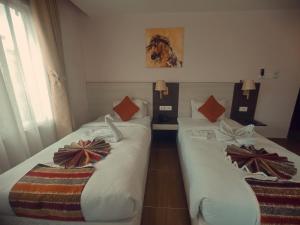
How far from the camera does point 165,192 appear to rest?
1.85 m

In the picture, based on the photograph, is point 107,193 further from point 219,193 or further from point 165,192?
point 165,192

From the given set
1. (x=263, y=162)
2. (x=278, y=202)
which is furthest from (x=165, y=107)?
(x=278, y=202)

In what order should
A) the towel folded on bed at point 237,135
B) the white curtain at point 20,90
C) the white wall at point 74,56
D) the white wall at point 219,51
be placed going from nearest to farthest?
the white curtain at point 20,90
the towel folded on bed at point 237,135
the white wall at point 74,56
the white wall at point 219,51

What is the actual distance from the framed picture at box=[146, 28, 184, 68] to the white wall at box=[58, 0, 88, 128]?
52.2 inches

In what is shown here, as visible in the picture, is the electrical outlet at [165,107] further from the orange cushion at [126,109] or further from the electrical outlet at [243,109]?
the electrical outlet at [243,109]

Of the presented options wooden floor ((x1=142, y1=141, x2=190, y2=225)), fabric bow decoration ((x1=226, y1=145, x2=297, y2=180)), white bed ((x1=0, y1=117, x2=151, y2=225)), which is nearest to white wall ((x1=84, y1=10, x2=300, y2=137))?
wooden floor ((x1=142, y1=141, x2=190, y2=225))

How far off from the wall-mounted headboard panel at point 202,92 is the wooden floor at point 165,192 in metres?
1.03

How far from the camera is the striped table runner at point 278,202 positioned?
3.09 feet

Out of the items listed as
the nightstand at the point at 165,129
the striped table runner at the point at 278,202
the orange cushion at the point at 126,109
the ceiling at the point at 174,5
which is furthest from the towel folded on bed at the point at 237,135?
the ceiling at the point at 174,5

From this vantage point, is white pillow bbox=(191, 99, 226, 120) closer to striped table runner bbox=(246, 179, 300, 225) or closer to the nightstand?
the nightstand

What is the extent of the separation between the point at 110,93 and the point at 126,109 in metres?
0.54

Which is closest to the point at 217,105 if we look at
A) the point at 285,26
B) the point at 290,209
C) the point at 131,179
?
the point at 285,26

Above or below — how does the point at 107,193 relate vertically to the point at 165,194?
above

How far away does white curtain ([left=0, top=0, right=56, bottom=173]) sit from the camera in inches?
63.7
